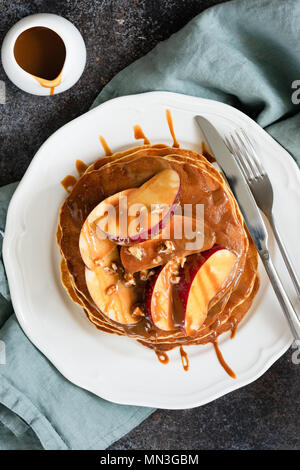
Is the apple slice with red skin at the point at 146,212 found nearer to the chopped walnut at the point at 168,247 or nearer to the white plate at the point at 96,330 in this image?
the chopped walnut at the point at 168,247

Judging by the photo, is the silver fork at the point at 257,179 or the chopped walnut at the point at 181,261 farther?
the silver fork at the point at 257,179

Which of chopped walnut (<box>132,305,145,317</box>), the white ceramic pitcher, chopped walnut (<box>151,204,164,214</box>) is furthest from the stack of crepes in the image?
the white ceramic pitcher

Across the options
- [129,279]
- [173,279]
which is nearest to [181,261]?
[173,279]

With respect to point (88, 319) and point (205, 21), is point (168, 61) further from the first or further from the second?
point (88, 319)

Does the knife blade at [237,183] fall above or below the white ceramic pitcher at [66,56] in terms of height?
below

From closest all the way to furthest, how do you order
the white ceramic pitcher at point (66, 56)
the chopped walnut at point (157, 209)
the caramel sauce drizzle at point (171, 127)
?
the chopped walnut at point (157, 209) < the white ceramic pitcher at point (66, 56) < the caramel sauce drizzle at point (171, 127)

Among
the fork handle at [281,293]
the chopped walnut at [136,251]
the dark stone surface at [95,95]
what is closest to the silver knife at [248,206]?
the fork handle at [281,293]
